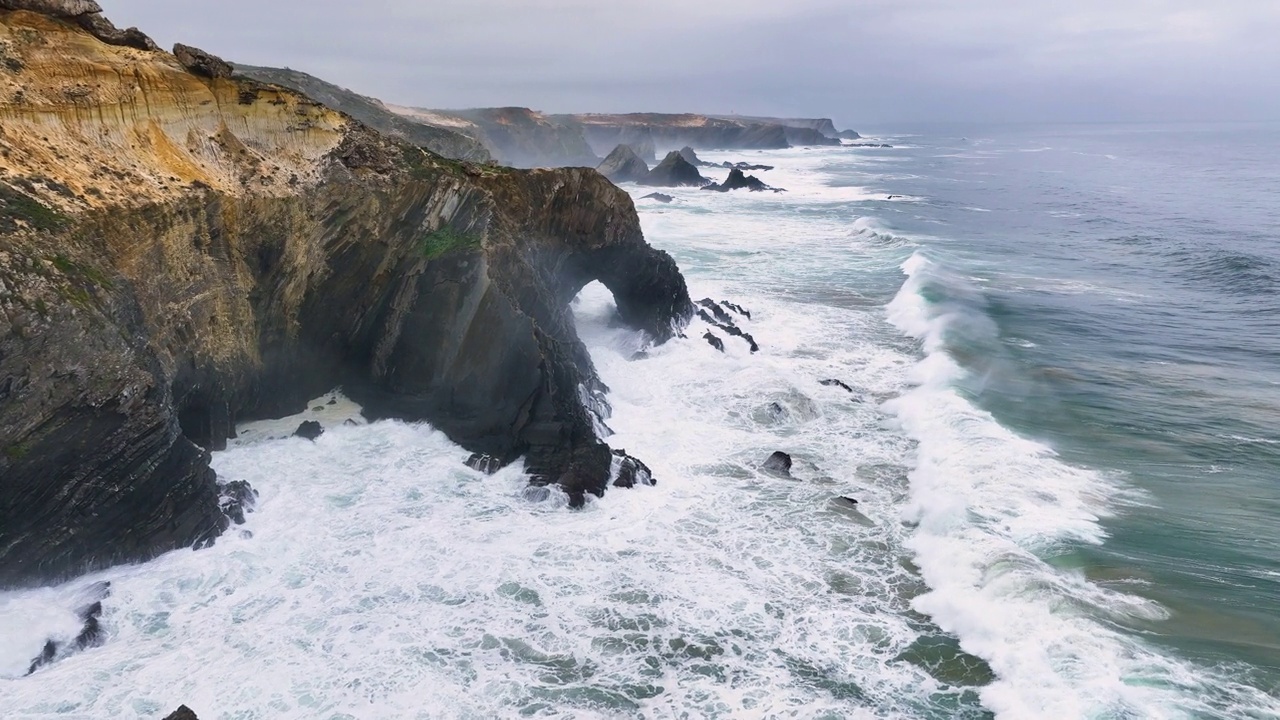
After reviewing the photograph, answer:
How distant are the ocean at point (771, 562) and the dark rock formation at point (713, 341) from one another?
1.04 ft

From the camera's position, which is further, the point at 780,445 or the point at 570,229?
the point at 570,229

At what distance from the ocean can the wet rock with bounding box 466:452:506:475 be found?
367mm

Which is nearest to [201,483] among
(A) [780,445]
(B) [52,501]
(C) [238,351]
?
(B) [52,501]

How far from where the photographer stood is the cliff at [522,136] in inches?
3585

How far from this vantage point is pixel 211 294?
15.8m

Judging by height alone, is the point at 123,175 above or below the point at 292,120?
below

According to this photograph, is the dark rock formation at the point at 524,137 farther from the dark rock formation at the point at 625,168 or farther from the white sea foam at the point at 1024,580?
the white sea foam at the point at 1024,580

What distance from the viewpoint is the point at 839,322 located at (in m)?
29.7

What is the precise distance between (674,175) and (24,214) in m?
69.0

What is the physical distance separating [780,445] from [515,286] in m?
7.26

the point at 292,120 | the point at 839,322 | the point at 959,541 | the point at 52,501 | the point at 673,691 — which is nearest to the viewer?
the point at 673,691

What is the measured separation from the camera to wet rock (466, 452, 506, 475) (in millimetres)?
16427

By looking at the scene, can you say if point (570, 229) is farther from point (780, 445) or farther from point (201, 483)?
point (201, 483)

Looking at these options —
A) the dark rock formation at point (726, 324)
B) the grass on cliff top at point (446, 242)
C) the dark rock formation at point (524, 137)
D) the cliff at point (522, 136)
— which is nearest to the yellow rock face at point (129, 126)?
the grass on cliff top at point (446, 242)
